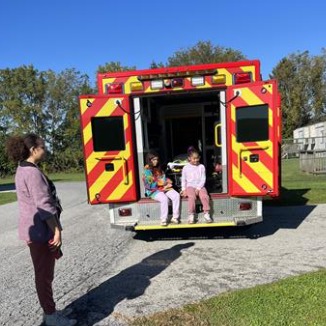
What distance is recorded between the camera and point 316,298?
4277 millimetres

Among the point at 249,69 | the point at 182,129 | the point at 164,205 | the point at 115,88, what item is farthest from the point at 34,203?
the point at 182,129

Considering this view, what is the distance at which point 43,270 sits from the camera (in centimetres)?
395

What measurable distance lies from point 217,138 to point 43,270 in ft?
13.9

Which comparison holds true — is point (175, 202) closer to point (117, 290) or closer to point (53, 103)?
point (117, 290)

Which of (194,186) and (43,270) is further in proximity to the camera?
(194,186)

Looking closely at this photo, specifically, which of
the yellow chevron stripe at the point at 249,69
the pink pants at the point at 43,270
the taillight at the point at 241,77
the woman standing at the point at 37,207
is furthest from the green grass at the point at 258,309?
the yellow chevron stripe at the point at 249,69

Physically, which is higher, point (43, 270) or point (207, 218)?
point (43, 270)

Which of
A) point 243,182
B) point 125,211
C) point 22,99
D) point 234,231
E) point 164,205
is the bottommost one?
point 234,231

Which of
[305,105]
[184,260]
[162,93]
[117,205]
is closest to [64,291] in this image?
[184,260]

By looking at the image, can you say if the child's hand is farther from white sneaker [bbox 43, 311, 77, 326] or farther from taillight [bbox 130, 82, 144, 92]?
white sneaker [bbox 43, 311, 77, 326]

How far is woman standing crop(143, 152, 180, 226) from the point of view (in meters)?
6.85

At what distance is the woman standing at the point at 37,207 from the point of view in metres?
3.76

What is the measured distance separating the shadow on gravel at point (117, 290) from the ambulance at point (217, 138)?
0.85 metres

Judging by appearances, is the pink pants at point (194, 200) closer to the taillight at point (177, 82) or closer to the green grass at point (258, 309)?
the taillight at point (177, 82)
